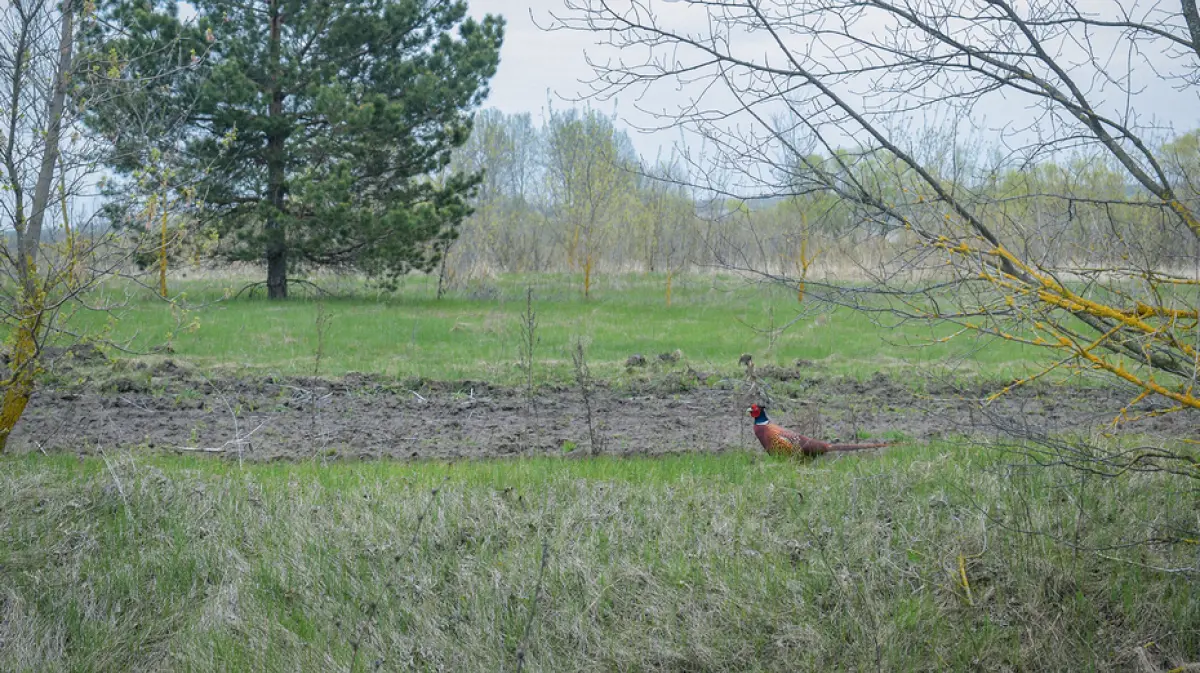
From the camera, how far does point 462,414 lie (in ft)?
28.5

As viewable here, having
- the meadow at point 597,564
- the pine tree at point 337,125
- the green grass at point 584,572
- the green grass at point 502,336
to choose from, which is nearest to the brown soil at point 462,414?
the meadow at point 597,564

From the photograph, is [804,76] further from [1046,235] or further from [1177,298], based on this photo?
[1177,298]

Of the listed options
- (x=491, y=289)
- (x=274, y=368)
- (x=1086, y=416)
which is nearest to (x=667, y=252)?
(x=491, y=289)

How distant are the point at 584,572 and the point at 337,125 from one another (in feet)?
58.4

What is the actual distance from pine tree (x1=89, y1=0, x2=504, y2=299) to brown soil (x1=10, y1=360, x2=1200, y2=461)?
10.9m

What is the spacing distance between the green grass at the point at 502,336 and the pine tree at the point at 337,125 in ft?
5.26

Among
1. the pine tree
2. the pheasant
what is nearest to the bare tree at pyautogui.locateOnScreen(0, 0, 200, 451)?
the pheasant

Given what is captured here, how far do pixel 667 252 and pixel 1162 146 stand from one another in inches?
811

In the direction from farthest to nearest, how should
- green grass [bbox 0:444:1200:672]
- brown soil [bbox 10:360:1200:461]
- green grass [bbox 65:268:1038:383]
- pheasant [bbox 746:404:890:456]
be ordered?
green grass [bbox 65:268:1038:383]
brown soil [bbox 10:360:1200:461]
pheasant [bbox 746:404:890:456]
green grass [bbox 0:444:1200:672]

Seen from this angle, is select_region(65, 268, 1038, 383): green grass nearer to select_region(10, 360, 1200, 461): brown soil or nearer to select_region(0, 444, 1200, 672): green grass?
select_region(10, 360, 1200, 461): brown soil

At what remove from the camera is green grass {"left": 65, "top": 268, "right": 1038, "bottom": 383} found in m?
11.8

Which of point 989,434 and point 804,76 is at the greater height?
point 804,76

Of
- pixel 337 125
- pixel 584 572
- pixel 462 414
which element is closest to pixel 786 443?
pixel 584 572

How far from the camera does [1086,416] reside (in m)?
8.20
